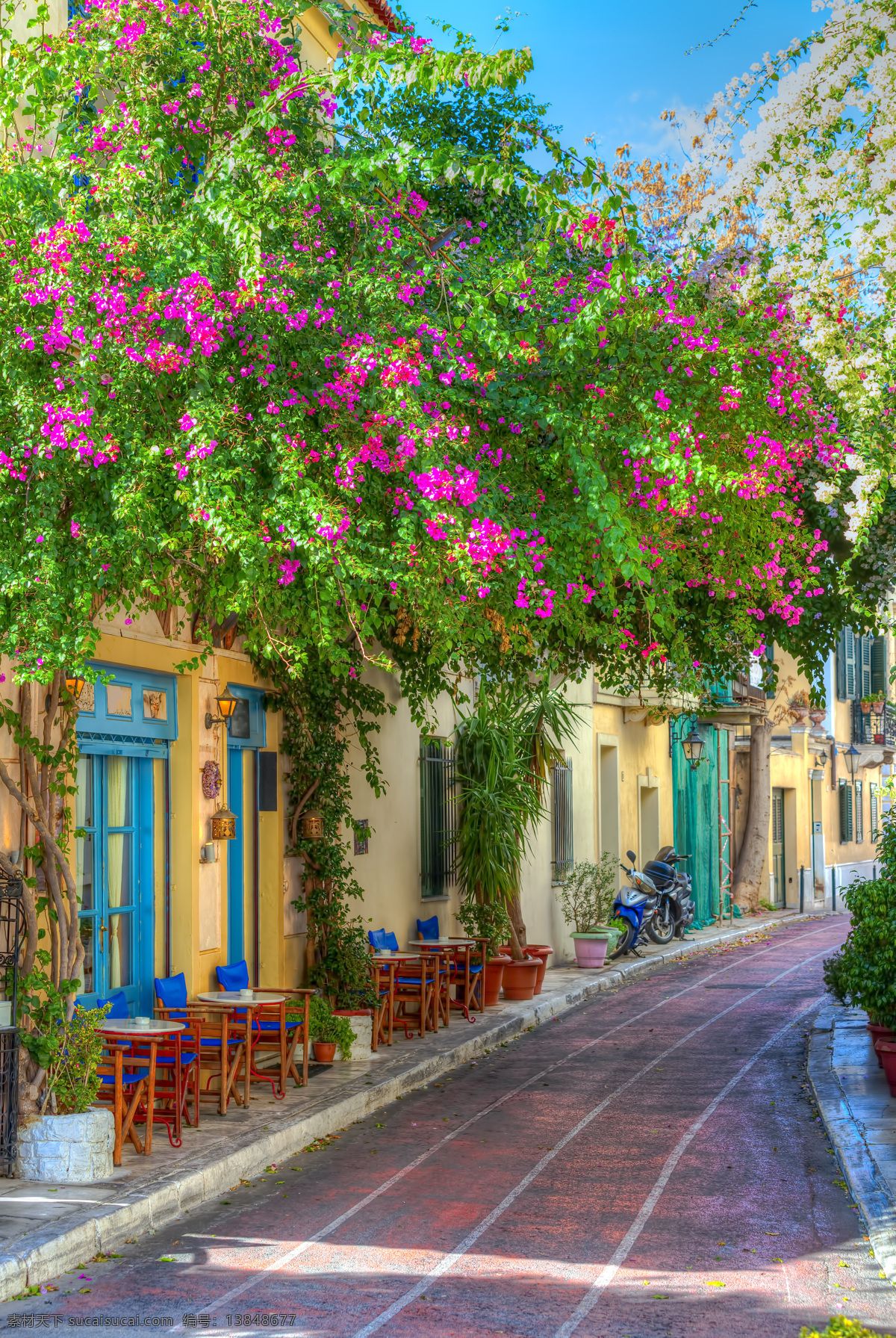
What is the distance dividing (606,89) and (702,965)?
1559cm

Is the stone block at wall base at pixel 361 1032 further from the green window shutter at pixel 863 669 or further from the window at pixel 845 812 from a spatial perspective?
the window at pixel 845 812

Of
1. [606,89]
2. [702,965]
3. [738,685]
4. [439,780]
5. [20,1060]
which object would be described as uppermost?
[606,89]

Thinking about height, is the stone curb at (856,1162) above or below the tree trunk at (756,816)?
below

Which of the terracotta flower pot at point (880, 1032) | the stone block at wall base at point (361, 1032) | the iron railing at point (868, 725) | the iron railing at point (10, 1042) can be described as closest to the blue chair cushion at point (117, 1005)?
the iron railing at point (10, 1042)

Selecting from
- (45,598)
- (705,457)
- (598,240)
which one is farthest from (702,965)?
(45,598)

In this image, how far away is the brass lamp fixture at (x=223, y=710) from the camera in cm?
1052

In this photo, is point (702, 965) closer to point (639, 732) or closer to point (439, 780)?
point (639, 732)

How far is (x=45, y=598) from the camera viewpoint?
6.66 meters

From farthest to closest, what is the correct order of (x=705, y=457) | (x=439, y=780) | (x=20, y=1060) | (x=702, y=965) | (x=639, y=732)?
(x=639, y=732) → (x=702, y=965) → (x=439, y=780) → (x=705, y=457) → (x=20, y=1060)

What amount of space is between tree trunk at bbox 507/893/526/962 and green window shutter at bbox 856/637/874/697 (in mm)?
23117

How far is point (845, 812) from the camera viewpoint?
128 ft

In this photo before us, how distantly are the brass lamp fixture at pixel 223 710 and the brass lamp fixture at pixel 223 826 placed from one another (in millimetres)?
676

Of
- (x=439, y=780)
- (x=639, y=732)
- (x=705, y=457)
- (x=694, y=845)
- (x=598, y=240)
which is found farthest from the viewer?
(x=694, y=845)

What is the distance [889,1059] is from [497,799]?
20.6 ft
